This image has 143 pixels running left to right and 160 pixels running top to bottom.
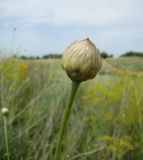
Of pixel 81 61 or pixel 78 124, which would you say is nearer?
pixel 81 61

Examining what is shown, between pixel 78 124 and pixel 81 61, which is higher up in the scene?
pixel 81 61

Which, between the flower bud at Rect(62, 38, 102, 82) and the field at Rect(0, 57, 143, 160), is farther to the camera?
the field at Rect(0, 57, 143, 160)

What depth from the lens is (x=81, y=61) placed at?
73 cm

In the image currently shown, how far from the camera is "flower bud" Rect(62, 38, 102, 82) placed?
733 mm

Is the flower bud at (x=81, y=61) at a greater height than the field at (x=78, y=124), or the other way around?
the flower bud at (x=81, y=61)

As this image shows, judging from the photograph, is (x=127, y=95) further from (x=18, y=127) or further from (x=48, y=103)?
(x=18, y=127)

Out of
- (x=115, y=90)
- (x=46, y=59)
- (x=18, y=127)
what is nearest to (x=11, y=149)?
(x=18, y=127)

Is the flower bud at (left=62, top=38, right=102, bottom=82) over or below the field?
over

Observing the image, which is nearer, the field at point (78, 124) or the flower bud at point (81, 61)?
the flower bud at point (81, 61)

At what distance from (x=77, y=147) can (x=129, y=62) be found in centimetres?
2505

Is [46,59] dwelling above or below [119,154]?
above

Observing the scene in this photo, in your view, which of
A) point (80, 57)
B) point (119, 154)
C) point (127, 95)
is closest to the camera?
point (80, 57)

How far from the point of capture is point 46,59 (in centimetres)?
680

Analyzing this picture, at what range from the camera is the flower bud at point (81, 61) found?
733 mm
